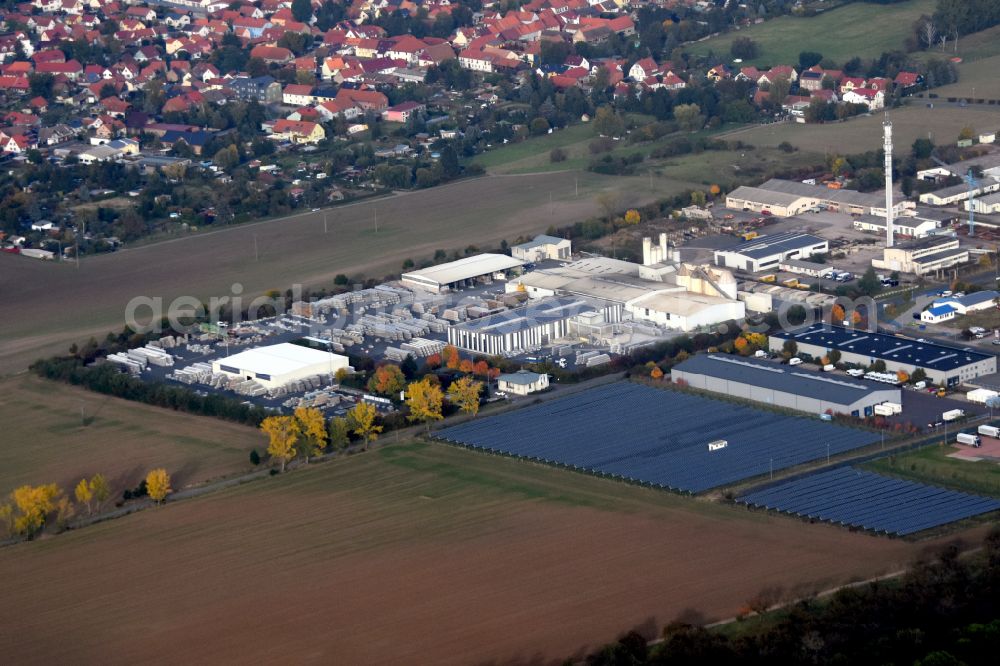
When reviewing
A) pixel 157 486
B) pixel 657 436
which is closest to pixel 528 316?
pixel 657 436

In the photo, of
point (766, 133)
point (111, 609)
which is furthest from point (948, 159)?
point (111, 609)

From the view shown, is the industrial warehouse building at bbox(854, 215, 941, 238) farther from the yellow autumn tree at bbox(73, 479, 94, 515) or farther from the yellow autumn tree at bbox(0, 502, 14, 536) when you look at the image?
the yellow autumn tree at bbox(0, 502, 14, 536)

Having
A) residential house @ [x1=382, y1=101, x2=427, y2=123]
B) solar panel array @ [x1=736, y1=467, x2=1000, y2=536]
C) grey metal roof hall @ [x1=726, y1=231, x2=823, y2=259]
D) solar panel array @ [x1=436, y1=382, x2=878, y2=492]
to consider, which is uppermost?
residential house @ [x1=382, y1=101, x2=427, y2=123]

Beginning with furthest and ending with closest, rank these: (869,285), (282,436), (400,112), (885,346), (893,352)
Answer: (400,112) → (869,285) → (885,346) → (893,352) → (282,436)

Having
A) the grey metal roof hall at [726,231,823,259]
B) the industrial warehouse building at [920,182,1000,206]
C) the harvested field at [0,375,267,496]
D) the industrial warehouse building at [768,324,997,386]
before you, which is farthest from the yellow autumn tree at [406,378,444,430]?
the industrial warehouse building at [920,182,1000,206]

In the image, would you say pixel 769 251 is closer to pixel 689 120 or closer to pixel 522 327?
pixel 522 327

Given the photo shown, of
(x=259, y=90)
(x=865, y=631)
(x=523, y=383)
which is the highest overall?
(x=259, y=90)
